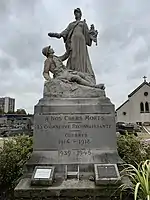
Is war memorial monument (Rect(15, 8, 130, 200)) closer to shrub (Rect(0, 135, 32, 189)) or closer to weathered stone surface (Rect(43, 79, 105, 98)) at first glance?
weathered stone surface (Rect(43, 79, 105, 98))

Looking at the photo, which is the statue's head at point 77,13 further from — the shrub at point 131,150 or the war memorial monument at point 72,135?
the shrub at point 131,150

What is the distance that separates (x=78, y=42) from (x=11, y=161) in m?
4.25

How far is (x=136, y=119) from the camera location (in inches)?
2208

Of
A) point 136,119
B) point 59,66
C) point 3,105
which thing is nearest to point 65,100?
point 59,66

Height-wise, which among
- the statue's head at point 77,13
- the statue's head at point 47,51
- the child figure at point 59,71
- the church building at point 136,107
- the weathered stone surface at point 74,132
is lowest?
the weathered stone surface at point 74,132

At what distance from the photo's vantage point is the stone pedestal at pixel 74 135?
655 centimetres

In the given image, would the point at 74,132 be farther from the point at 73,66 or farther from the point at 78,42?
the point at 78,42

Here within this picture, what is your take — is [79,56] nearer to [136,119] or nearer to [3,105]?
[136,119]

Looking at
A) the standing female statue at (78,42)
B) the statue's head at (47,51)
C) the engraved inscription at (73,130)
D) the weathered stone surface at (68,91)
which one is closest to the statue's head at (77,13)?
the standing female statue at (78,42)

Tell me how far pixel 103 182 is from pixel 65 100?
2705mm

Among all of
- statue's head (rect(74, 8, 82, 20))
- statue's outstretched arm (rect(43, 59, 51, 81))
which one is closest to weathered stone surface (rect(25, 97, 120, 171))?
statue's outstretched arm (rect(43, 59, 51, 81))

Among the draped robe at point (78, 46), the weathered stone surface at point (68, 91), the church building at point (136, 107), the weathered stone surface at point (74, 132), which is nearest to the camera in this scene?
the weathered stone surface at point (74, 132)

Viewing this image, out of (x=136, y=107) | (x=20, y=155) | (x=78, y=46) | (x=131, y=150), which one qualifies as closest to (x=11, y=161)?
(x=20, y=155)

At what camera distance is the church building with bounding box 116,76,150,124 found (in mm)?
56312
